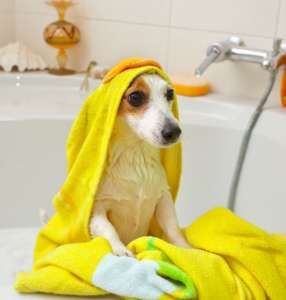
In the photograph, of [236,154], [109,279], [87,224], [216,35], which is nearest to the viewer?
[109,279]

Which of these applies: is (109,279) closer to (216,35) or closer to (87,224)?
(87,224)

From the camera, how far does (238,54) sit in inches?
46.6

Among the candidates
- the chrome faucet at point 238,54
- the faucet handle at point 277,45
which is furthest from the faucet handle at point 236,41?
the faucet handle at point 277,45

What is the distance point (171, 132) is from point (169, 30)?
0.79 metres

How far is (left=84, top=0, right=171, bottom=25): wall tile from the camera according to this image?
1.37m

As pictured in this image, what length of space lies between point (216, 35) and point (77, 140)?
2.29 ft

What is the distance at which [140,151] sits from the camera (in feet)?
2.34

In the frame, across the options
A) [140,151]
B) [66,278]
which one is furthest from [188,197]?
[66,278]

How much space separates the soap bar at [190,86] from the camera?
1.29 metres

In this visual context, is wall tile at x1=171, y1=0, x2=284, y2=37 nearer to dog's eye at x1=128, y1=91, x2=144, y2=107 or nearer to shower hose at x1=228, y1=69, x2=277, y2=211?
shower hose at x1=228, y1=69, x2=277, y2=211

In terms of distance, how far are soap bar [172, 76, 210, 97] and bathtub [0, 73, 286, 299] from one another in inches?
0.9

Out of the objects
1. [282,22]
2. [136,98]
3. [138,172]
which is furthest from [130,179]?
[282,22]

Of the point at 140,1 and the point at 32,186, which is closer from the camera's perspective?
the point at 32,186

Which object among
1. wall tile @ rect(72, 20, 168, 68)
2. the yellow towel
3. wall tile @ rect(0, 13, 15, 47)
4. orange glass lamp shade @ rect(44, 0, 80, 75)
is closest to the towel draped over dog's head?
the yellow towel
